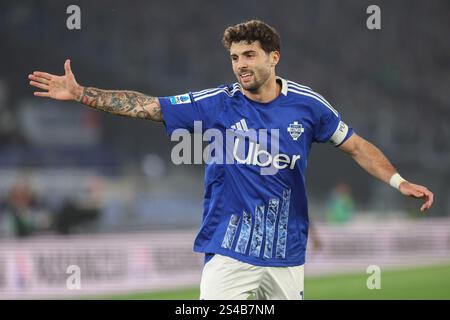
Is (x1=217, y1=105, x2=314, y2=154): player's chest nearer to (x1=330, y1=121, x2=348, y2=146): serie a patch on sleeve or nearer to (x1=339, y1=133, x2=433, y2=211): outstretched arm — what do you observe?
(x1=330, y1=121, x2=348, y2=146): serie a patch on sleeve

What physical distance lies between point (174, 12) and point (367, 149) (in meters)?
19.7

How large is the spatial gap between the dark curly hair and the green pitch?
7000 mm

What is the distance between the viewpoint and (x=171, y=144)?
22.4 metres

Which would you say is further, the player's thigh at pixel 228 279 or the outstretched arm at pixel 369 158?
the outstretched arm at pixel 369 158

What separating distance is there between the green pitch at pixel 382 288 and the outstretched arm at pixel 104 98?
697 cm

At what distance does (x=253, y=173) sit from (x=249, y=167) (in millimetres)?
46

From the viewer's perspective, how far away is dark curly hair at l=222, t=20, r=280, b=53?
611 cm

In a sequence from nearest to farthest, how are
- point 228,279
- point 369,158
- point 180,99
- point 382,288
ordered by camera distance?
point 228,279, point 180,99, point 369,158, point 382,288

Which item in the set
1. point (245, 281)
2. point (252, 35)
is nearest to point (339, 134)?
point (252, 35)

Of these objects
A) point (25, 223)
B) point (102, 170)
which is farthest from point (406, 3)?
point (25, 223)

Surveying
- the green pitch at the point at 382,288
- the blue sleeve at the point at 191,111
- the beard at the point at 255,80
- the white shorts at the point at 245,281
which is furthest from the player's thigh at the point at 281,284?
the green pitch at the point at 382,288

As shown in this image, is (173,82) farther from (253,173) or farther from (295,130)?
(253,173)

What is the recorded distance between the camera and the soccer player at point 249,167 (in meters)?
6.06

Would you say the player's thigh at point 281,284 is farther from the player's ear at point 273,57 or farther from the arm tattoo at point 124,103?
the player's ear at point 273,57
